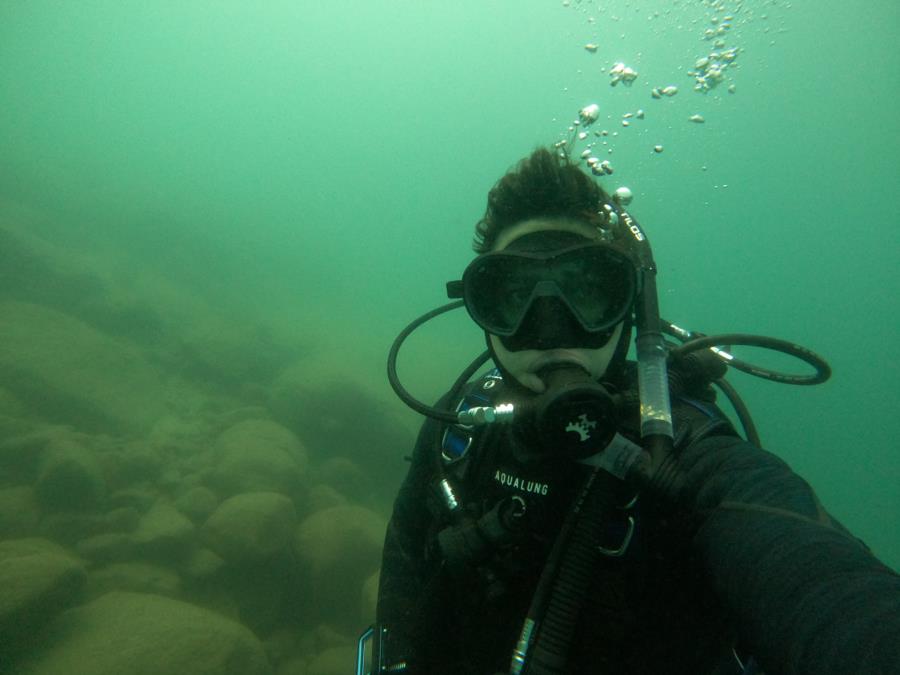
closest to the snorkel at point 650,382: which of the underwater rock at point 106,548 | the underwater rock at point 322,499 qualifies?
the underwater rock at point 106,548

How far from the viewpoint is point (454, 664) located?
2.36 metres

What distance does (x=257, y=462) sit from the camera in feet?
26.0

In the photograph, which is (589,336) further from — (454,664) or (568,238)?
(454,664)

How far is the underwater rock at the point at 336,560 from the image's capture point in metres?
6.56

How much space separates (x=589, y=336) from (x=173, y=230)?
1383 inches

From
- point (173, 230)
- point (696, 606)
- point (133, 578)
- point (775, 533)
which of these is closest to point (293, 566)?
point (133, 578)

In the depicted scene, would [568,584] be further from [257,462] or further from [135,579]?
[257,462]

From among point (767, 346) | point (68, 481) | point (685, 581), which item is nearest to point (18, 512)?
point (68, 481)

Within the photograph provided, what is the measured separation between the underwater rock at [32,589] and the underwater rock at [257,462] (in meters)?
2.72

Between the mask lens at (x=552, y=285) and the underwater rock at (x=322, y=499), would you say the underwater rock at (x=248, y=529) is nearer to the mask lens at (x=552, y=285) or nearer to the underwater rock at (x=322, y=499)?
the underwater rock at (x=322, y=499)

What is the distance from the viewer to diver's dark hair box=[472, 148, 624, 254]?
2.48 metres

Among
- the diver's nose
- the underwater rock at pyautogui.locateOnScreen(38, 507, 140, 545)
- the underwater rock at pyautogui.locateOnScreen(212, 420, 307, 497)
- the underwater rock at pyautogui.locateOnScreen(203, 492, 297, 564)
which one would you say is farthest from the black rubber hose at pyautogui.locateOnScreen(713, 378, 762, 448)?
the underwater rock at pyautogui.locateOnScreen(38, 507, 140, 545)

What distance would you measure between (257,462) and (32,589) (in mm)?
3576

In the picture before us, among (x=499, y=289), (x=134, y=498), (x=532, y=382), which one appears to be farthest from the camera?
(x=134, y=498)
